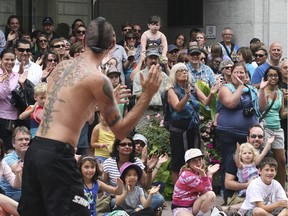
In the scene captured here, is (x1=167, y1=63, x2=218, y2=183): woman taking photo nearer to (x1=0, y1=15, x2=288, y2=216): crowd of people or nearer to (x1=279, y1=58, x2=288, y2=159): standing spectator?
(x1=0, y1=15, x2=288, y2=216): crowd of people

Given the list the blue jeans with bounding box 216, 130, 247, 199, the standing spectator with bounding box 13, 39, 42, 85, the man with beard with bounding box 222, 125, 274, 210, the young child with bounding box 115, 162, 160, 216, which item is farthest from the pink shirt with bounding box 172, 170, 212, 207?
the standing spectator with bounding box 13, 39, 42, 85

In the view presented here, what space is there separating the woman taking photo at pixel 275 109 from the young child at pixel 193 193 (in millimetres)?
1855

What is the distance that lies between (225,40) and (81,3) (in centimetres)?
359

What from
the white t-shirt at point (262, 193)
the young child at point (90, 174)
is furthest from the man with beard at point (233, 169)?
the young child at point (90, 174)

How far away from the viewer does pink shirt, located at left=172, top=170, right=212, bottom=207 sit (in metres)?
9.60

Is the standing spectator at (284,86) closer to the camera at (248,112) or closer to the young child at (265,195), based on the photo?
the camera at (248,112)

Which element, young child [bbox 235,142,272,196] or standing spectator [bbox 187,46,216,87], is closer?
young child [bbox 235,142,272,196]

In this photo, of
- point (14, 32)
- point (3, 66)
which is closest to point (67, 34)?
point (14, 32)

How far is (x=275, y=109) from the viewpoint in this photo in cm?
1153

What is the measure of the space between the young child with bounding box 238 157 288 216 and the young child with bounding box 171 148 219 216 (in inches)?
16.1

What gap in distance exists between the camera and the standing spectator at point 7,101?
10781mm

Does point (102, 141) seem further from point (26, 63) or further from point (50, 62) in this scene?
point (26, 63)

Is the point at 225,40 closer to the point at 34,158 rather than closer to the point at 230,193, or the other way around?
the point at 230,193

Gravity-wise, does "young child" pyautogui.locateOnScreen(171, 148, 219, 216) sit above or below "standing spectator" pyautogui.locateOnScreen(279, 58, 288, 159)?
below
